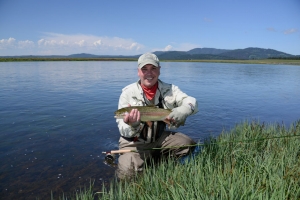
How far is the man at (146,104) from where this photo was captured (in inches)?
208

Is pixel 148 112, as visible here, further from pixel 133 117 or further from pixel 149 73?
pixel 149 73

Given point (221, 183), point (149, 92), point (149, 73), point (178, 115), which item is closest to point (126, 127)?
point (149, 92)

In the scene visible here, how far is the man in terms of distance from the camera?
208 inches

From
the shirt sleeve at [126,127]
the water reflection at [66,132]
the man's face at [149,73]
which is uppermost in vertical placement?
the man's face at [149,73]

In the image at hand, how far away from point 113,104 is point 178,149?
1020cm

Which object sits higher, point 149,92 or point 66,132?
point 149,92

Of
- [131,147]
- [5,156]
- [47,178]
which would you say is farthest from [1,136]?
[131,147]

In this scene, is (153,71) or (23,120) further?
(23,120)

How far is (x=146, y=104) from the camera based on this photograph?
561cm

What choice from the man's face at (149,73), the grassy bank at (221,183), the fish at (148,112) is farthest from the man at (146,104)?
the grassy bank at (221,183)

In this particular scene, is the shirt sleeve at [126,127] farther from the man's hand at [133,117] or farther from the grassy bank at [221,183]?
the grassy bank at [221,183]

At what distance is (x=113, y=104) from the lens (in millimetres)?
15641

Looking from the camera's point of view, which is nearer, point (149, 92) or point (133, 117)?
point (133, 117)

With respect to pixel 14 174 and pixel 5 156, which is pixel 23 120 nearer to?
pixel 5 156
